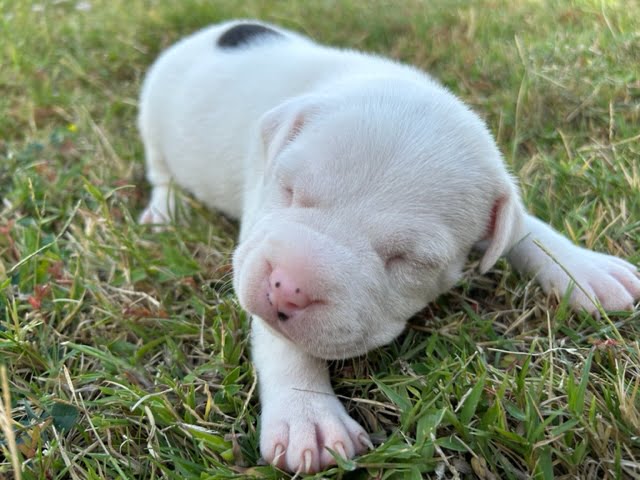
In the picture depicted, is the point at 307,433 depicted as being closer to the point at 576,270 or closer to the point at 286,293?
the point at 286,293

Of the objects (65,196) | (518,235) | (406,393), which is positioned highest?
(518,235)

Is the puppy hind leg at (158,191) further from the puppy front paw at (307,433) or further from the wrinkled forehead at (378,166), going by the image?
the puppy front paw at (307,433)

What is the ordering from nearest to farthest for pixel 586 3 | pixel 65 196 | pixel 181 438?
pixel 181 438 → pixel 65 196 → pixel 586 3

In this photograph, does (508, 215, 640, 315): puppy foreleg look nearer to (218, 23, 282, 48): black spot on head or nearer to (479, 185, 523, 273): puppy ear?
(479, 185, 523, 273): puppy ear

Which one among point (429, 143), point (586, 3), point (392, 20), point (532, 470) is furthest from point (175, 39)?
point (532, 470)

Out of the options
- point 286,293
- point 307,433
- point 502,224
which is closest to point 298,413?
point 307,433

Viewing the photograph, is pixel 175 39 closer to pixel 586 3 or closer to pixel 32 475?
pixel 586 3
